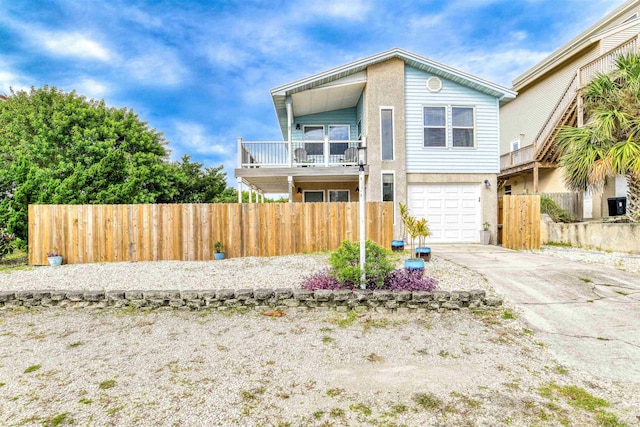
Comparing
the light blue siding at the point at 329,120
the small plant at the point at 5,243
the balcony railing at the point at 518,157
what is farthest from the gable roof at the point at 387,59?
the small plant at the point at 5,243

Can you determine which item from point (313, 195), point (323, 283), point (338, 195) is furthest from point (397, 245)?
point (313, 195)

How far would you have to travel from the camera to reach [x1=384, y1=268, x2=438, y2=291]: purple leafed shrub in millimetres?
4562

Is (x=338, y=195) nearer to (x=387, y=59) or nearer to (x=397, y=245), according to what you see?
(x=397, y=245)

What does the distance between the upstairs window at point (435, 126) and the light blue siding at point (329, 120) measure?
10.1 ft

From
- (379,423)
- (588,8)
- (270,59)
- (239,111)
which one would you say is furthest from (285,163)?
(588,8)

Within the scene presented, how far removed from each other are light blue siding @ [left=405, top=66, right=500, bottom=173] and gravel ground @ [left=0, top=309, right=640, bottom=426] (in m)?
7.51

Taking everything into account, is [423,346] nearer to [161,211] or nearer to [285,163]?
[161,211]

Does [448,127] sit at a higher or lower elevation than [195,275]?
higher

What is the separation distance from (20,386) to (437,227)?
10490mm

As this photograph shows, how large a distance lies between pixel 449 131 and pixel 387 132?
2155 mm

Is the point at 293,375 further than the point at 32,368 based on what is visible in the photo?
No

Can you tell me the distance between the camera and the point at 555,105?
13.9 metres

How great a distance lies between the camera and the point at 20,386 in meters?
2.60

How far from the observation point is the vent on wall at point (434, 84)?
10.8m
